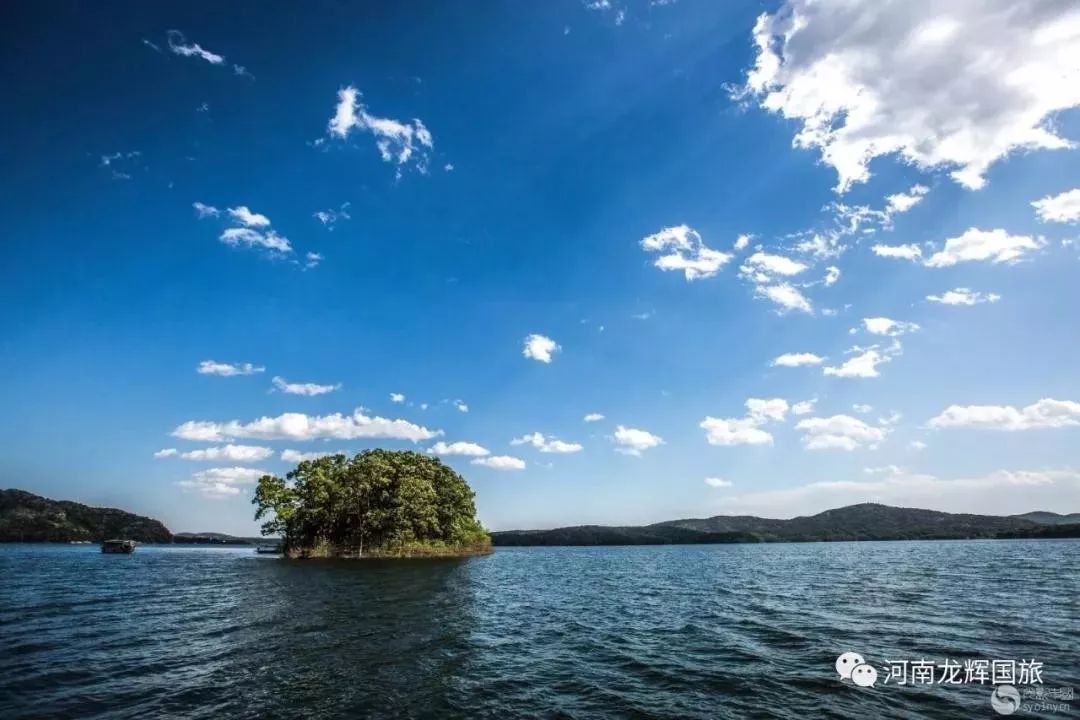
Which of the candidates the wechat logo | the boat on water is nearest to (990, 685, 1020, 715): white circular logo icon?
the wechat logo

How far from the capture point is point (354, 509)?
102 meters

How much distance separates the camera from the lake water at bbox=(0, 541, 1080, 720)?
17.0 meters

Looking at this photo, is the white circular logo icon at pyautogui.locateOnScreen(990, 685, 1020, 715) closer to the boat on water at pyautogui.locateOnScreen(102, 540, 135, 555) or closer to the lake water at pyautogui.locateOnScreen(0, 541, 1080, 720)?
the lake water at pyautogui.locateOnScreen(0, 541, 1080, 720)

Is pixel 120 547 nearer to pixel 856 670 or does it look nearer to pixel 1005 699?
pixel 856 670

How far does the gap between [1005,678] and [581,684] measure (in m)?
16.6

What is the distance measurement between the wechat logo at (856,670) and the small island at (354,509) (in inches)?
3453

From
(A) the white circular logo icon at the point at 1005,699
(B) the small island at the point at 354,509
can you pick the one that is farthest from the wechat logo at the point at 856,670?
(B) the small island at the point at 354,509

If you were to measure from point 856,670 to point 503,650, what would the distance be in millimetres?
15802

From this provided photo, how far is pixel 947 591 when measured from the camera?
4700cm

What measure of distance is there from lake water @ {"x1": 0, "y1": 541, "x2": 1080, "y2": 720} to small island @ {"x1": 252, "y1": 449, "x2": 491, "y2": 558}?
52.5 m

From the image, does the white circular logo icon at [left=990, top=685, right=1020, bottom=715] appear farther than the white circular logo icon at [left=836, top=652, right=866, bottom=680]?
No

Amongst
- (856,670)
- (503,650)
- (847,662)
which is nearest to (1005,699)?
(856,670)

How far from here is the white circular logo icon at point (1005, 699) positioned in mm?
16422

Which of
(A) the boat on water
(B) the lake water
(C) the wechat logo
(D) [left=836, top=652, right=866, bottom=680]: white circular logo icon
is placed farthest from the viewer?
(A) the boat on water
